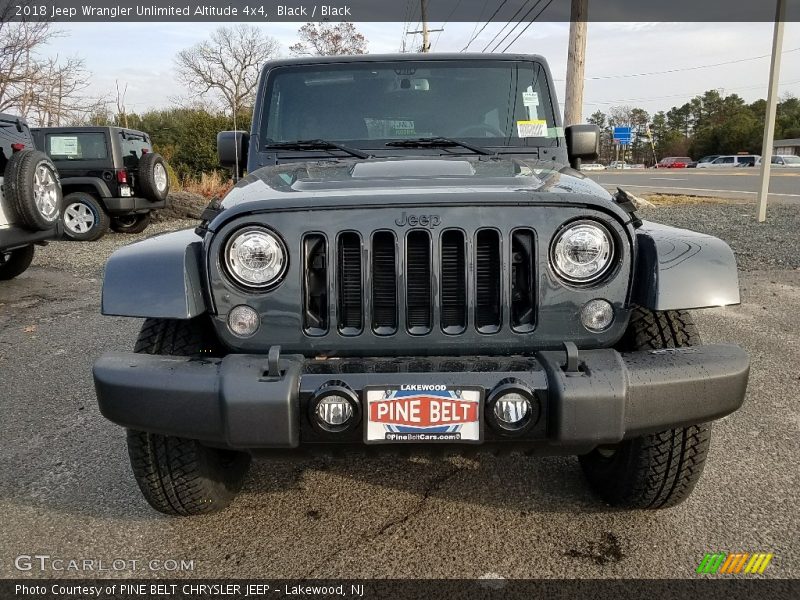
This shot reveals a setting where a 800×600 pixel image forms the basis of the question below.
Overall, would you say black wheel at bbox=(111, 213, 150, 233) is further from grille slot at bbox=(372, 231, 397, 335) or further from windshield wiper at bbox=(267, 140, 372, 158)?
grille slot at bbox=(372, 231, 397, 335)

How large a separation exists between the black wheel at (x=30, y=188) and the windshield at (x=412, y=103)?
4.03 metres

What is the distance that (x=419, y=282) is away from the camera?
220 centimetres

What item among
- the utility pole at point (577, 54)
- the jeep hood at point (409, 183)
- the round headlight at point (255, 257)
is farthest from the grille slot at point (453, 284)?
the utility pole at point (577, 54)

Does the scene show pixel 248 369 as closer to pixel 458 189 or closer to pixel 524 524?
pixel 458 189

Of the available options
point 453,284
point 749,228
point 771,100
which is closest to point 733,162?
point 771,100

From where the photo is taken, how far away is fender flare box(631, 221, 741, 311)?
6.88 ft

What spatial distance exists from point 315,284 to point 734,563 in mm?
1749

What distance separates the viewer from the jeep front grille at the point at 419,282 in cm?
215

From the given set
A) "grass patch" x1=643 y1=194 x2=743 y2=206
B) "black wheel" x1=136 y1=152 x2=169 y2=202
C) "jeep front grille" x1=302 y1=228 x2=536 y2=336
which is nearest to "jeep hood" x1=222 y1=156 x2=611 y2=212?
"jeep front grille" x1=302 y1=228 x2=536 y2=336

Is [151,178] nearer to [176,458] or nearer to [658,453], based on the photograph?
[176,458]

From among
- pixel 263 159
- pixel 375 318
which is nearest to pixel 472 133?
pixel 263 159

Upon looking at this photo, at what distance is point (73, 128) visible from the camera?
36.1 feet

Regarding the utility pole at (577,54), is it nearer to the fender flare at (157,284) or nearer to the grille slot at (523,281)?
the grille slot at (523,281)

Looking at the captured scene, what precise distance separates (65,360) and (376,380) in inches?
146
